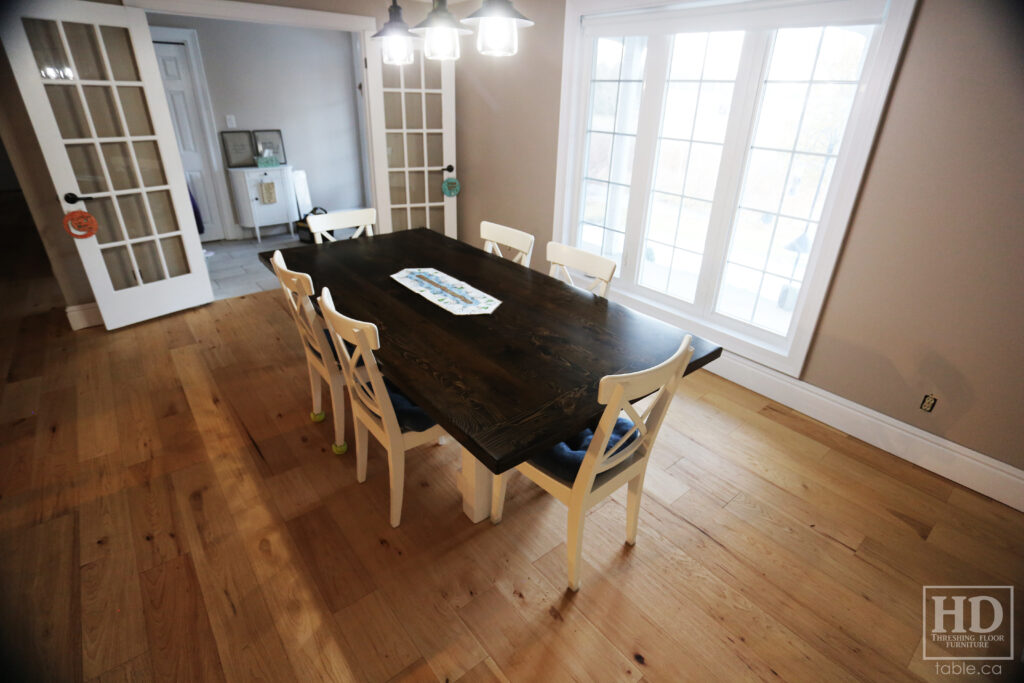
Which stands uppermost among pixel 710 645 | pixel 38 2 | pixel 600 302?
pixel 38 2

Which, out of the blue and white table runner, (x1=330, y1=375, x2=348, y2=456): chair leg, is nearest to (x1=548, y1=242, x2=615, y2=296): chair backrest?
Result: the blue and white table runner

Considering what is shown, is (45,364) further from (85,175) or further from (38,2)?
(38,2)

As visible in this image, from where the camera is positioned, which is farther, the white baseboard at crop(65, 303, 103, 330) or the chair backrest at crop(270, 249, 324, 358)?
the white baseboard at crop(65, 303, 103, 330)

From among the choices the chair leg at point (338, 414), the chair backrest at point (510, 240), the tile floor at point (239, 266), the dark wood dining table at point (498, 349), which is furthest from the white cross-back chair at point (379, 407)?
the tile floor at point (239, 266)

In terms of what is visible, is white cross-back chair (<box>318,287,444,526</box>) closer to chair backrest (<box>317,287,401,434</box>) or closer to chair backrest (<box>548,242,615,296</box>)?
chair backrest (<box>317,287,401,434</box>)

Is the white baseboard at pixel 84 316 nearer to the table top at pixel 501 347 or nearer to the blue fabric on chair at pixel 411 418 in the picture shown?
the table top at pixel 501 347

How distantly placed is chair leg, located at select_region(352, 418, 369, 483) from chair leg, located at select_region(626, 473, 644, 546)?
42.5 inches

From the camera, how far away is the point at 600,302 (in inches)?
82.4

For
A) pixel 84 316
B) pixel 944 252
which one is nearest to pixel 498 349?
pixel 944 252

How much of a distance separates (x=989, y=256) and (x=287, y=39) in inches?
243

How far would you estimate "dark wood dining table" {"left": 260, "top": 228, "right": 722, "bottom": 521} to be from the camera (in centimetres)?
132

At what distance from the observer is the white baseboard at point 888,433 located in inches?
82.1

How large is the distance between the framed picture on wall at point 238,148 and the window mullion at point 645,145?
4326mm

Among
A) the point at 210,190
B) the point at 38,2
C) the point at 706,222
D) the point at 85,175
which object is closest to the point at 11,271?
the point at 210,190
